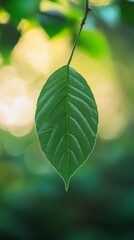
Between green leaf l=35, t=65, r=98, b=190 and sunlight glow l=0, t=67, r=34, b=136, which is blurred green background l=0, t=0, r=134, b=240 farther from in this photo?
green leaf l=35, t=65, r=98, b=190

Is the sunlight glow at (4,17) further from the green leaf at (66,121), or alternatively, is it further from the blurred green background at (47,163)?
the green leaf at (66,121)

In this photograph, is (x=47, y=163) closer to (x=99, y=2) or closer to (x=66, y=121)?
(x=99, y=2)

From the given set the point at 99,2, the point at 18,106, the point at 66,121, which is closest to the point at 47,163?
the point at 18,106

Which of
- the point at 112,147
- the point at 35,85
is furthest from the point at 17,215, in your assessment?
the point at 35,85

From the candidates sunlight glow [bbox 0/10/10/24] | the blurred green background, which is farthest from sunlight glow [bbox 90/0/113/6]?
sunlight glow [bbox 0/10/10/24]

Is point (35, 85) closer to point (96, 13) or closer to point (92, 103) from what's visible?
point (96, 13)

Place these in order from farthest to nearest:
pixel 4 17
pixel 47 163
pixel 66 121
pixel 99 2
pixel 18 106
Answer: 1. pixel 18 106
2. pixel 47 163
3. pixel 99 2
4. pixel 4 17
5. pixel 66 121
